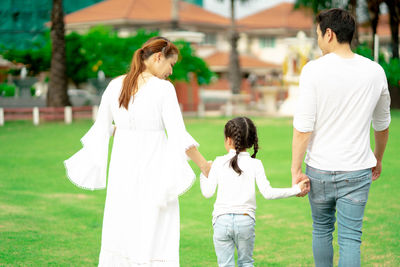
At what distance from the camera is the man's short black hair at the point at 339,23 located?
12.1 ft

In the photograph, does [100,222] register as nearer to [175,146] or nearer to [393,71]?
[175,146]

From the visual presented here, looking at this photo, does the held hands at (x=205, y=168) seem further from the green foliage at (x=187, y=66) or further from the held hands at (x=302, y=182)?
the green foliage at (x=187, y=66)

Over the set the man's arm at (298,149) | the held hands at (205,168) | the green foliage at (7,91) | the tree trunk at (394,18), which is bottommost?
the green foliage at (7,91)

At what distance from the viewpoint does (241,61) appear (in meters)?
60.4

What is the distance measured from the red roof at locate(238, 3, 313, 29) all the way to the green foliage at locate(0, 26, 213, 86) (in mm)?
36886

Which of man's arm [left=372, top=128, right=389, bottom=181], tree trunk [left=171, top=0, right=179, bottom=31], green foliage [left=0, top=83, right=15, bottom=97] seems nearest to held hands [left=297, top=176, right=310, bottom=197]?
man's arm [left=372, top=128, right=389, bottom=181]

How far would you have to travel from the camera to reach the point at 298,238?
6254 mm

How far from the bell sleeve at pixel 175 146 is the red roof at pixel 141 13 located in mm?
46632

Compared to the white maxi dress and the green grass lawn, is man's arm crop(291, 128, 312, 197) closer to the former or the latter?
the white maxi dress

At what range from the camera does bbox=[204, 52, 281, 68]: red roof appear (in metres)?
56.2

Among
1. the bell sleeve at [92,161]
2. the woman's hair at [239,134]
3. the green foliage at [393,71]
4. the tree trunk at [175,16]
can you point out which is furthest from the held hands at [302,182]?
the tree trunk at [175,16]

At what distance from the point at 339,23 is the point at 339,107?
0.49 meters

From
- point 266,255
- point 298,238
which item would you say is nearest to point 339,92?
point 266,255

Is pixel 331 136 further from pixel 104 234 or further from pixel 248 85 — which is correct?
pixel 248 85
